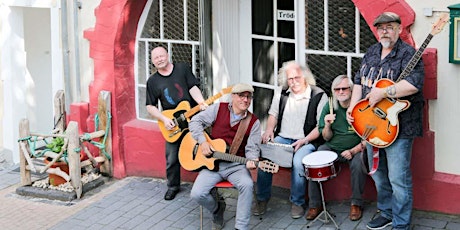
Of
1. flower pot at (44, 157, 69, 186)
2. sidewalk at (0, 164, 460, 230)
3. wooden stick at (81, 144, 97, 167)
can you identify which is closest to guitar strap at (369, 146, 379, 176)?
sidewalk at (0, 164, 460, 230)

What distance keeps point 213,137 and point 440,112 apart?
7.23 ft

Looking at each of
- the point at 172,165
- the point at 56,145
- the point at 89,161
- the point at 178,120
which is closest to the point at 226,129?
the point at 178,120

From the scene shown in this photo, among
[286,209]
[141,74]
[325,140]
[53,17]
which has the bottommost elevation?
[286,209]

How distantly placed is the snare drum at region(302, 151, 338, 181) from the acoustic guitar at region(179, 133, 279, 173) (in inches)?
11.7

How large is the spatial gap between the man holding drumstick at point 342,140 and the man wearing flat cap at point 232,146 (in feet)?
2.22

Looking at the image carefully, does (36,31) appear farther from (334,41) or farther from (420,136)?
(420,136)

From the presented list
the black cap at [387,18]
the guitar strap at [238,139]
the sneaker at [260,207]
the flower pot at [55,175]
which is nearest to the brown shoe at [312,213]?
the sneaker at [260,207]

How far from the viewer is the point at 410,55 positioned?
7379 millimetres

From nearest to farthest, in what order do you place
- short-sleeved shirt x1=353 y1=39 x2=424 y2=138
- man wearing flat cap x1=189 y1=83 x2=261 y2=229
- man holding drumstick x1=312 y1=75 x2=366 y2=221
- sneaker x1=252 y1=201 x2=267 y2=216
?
short-sleeved shirt x1=353 y1=39 x2=424 y2=138 → man wearing flat cap x1=189 y1=83 x2=261 y2=229 → man holding drumstick x1=312 y1=75 x2=366 y2=221 → sneaker x1=252 y1=201 x2=267 y2=216

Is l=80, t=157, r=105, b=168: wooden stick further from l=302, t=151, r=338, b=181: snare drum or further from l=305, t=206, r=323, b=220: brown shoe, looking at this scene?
l=302, t=151, r=338, b=181: snare drum

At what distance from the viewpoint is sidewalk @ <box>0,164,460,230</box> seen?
323 inches

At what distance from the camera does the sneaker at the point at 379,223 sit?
789 centimetres

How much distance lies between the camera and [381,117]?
7488 millimetres

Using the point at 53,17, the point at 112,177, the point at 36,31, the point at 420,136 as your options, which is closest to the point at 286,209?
the point at 420,136
